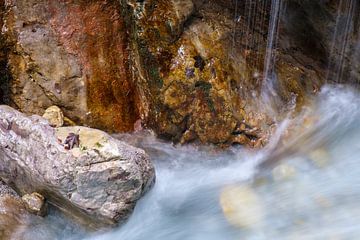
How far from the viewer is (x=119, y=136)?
6.39 metres

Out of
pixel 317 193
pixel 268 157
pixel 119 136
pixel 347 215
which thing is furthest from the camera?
pixel 119 136

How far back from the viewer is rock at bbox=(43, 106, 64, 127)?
5.98m

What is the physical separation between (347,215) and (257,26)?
2671mm

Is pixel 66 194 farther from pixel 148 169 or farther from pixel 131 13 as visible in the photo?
pixel 131 13

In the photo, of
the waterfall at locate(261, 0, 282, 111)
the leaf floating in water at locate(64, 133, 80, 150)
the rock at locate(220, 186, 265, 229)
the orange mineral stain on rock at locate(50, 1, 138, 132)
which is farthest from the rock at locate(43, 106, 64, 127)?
the waterfall at locate(261, 0, 282, 111)

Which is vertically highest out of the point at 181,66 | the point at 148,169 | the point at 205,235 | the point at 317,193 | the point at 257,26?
the point at 257,26

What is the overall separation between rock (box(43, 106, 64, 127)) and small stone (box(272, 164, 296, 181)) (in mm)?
2811

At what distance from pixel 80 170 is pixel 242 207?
6.08 feet

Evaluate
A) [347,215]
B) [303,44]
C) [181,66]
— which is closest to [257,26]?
[303,44]

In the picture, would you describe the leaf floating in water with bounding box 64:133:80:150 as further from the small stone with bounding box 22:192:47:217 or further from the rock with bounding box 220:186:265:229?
the rock with bounding box 220:186:265:229

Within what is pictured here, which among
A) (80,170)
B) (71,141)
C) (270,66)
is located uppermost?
(270,66)

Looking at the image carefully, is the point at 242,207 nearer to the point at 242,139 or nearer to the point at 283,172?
the point at 283,172

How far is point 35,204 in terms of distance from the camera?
515cm

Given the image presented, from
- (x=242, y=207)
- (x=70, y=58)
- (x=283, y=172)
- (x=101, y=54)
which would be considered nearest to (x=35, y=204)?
(x=70, y=58)
